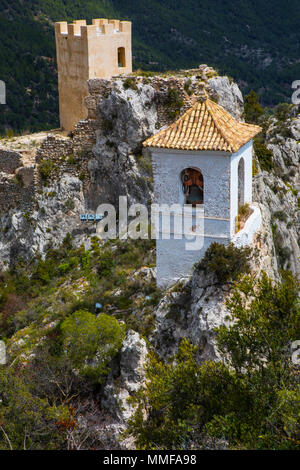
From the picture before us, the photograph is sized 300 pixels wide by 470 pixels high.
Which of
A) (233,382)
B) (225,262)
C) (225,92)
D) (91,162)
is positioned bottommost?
(233,382)

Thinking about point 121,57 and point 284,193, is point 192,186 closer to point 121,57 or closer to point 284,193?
point 121,57

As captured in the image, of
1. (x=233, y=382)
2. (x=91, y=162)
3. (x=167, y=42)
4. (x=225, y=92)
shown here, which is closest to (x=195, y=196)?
(x=233, y=382)

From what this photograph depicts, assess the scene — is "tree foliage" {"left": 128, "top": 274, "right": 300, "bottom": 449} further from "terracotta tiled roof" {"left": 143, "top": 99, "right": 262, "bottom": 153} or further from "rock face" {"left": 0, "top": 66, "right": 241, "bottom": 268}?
"rock face" {"left": 0, "top": 66, "right": 241, "bottom": 268}

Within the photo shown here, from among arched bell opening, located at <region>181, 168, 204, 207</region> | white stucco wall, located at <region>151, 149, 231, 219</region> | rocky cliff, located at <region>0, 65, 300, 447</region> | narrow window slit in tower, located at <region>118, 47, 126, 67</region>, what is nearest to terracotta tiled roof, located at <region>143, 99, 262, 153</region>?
white stucco wall, located at <region>151, 149, 231, 219</region>

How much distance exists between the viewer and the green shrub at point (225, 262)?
1443 centimetres

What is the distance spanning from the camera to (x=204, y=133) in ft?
49.0

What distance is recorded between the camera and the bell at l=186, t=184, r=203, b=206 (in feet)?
50.9

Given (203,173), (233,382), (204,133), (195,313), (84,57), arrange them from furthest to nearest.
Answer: (84,57) < (204,133) < (203,173) < (195,313) < (233,382)

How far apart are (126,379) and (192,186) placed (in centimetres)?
Answer: 498

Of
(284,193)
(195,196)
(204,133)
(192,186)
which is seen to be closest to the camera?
(204,133)

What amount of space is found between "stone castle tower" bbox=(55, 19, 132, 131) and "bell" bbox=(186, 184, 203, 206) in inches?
428

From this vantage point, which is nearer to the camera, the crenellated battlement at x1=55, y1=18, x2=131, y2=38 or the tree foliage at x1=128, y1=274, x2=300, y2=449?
the tree foliage at x1=128, y1=274, x2=300, y2=449
